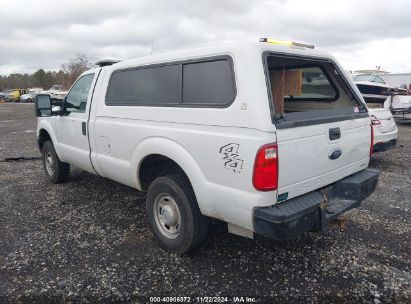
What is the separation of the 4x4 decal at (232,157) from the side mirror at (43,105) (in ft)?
11.8

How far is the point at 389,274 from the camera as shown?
125 inches

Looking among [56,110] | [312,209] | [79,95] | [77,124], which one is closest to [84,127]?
[77,124]

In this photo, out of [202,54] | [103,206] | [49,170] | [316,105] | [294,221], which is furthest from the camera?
[49,170]

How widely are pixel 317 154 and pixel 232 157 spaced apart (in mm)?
751

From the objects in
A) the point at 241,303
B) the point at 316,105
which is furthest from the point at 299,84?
the point at 241,303

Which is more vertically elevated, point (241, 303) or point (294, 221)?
point (294, 221)

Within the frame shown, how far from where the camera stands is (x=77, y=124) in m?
4.73

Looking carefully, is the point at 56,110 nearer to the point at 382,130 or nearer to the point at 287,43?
the point at 287,43

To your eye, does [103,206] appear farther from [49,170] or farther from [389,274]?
[389,274]

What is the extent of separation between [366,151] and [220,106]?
5.73 feet

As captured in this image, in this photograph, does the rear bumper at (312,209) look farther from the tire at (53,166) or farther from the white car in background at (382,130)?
A: the tire at (53,166)

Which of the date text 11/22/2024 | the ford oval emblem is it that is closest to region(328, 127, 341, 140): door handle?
the ford oval emblem

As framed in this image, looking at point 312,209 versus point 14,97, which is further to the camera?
point 14,97

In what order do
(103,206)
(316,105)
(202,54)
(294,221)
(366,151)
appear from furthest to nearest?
1. (103,206)
2. (316,105)
3. (366,151)
4. (202,54)
5. (294,221)
